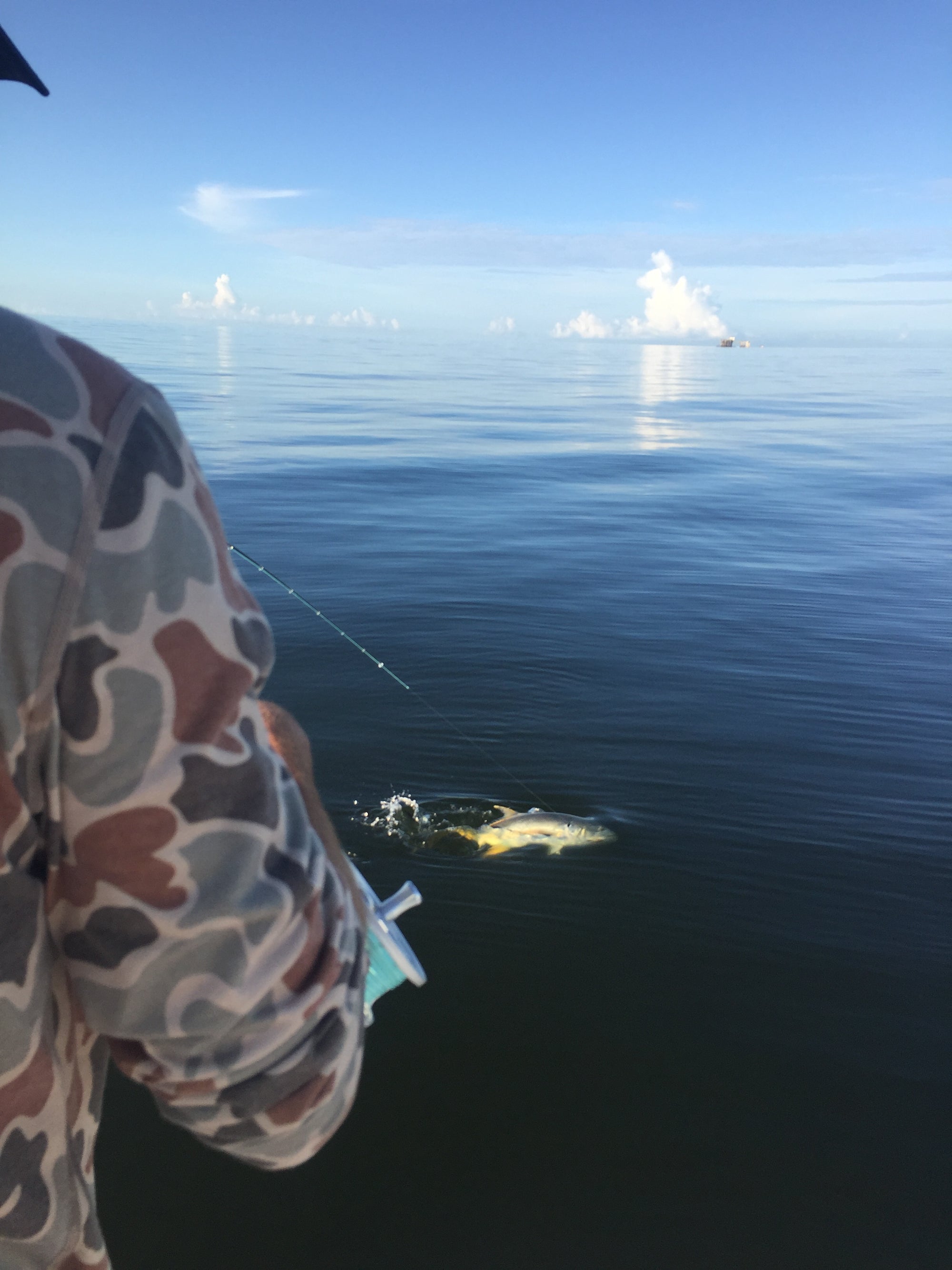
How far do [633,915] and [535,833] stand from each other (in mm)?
614

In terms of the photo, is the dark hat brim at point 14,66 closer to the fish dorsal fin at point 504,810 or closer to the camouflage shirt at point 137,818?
the camouflage shirt at point 137,818

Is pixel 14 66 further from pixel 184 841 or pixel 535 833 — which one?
pixel 535 833

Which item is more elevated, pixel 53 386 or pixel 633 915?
pixel 53 386

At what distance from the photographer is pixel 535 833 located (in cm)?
421

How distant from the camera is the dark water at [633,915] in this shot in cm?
249

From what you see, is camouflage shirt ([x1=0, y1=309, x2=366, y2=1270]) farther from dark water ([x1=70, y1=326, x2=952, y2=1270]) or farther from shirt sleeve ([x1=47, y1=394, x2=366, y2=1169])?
dark water ([x1=70, y1=326, x2=952, y2=1270])

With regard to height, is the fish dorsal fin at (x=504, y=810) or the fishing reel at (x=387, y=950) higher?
the fishing reel at (x=387, y=950)

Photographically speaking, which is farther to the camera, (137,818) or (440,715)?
(440,715)

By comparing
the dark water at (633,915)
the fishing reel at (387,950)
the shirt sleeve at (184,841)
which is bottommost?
the dark water at (633,915)

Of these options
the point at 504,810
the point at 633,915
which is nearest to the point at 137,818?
the point at 633,915

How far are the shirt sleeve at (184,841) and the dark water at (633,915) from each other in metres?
2.01

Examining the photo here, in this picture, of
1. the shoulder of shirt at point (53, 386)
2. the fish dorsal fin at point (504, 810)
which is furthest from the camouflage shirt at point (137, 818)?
the fish dorsal fin at point (504, 810)

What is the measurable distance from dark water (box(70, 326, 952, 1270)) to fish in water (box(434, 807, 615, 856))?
81mm

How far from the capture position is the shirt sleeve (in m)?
0.63
